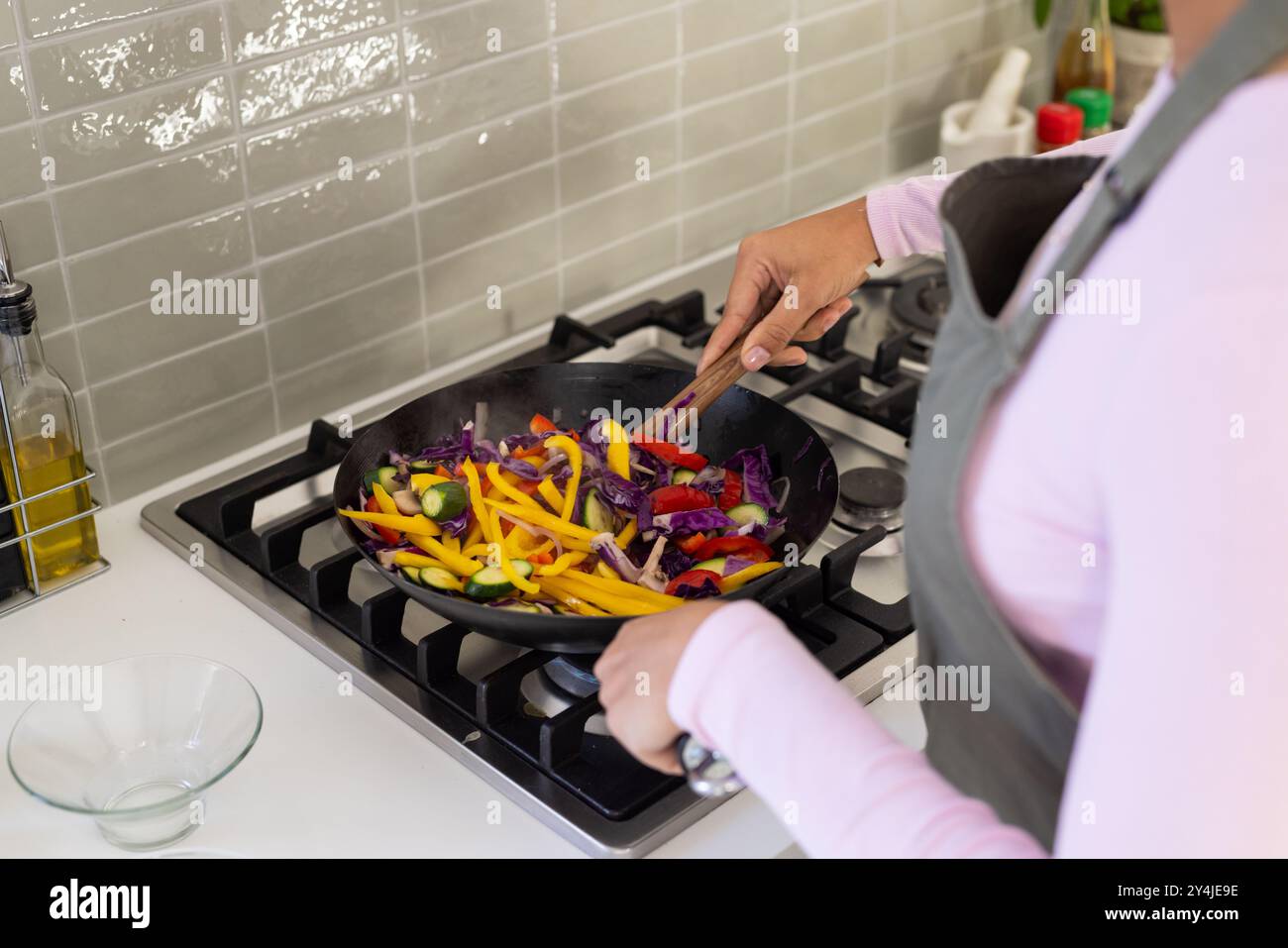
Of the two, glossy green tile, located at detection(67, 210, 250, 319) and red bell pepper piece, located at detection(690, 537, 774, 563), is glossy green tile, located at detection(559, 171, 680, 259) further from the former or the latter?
red bell pepper piece, located at detection(690, 537, 774, 563)

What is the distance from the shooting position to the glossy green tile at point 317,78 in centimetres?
121

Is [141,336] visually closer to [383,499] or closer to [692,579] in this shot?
[383,499]

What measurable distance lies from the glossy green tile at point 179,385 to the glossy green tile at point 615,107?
38 centimetres

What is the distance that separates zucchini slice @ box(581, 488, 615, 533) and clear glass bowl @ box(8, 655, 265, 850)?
0.92ft

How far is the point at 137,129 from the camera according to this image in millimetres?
1146

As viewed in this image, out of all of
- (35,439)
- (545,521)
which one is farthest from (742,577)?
(35,439)

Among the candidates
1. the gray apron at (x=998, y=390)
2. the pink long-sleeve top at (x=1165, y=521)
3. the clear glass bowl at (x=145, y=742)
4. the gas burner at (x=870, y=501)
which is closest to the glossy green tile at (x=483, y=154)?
the gas burner at (x=870, y=501)

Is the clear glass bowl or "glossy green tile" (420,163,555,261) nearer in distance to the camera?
the clear glass bowl

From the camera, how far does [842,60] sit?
1.69 meters

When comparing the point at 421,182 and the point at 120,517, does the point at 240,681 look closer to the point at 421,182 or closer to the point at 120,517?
the point at 120,517

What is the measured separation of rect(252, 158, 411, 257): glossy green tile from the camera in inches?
49.7

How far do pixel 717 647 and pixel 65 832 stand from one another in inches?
19.1

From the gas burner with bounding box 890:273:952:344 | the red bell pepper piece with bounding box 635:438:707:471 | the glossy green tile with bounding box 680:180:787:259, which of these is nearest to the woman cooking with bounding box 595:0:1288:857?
the red bell pepper piece with bounding box 635:438:707:471

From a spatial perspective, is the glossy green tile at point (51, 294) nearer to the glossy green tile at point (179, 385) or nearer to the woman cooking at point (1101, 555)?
the glossy green tile at point (179, 385)
